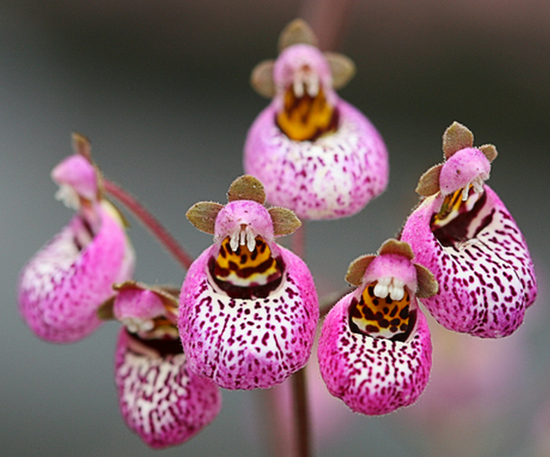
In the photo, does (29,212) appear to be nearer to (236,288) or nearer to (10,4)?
(10,4)

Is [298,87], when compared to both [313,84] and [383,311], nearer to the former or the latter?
[313,84]

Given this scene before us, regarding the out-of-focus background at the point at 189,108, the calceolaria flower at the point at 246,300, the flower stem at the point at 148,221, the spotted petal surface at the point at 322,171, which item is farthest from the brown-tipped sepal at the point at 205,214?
the out-of-focus background at the point at 189,108

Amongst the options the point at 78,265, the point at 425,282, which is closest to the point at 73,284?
the point at 78,265

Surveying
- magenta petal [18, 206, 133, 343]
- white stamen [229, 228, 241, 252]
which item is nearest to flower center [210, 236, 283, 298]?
white stamen [229, 228, 241, 252]

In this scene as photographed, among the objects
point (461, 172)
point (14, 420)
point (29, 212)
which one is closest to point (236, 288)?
point (461, 172)

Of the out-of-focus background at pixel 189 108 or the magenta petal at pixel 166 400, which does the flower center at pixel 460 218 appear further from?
Result: the out-of-focus background at pixel 189 108
